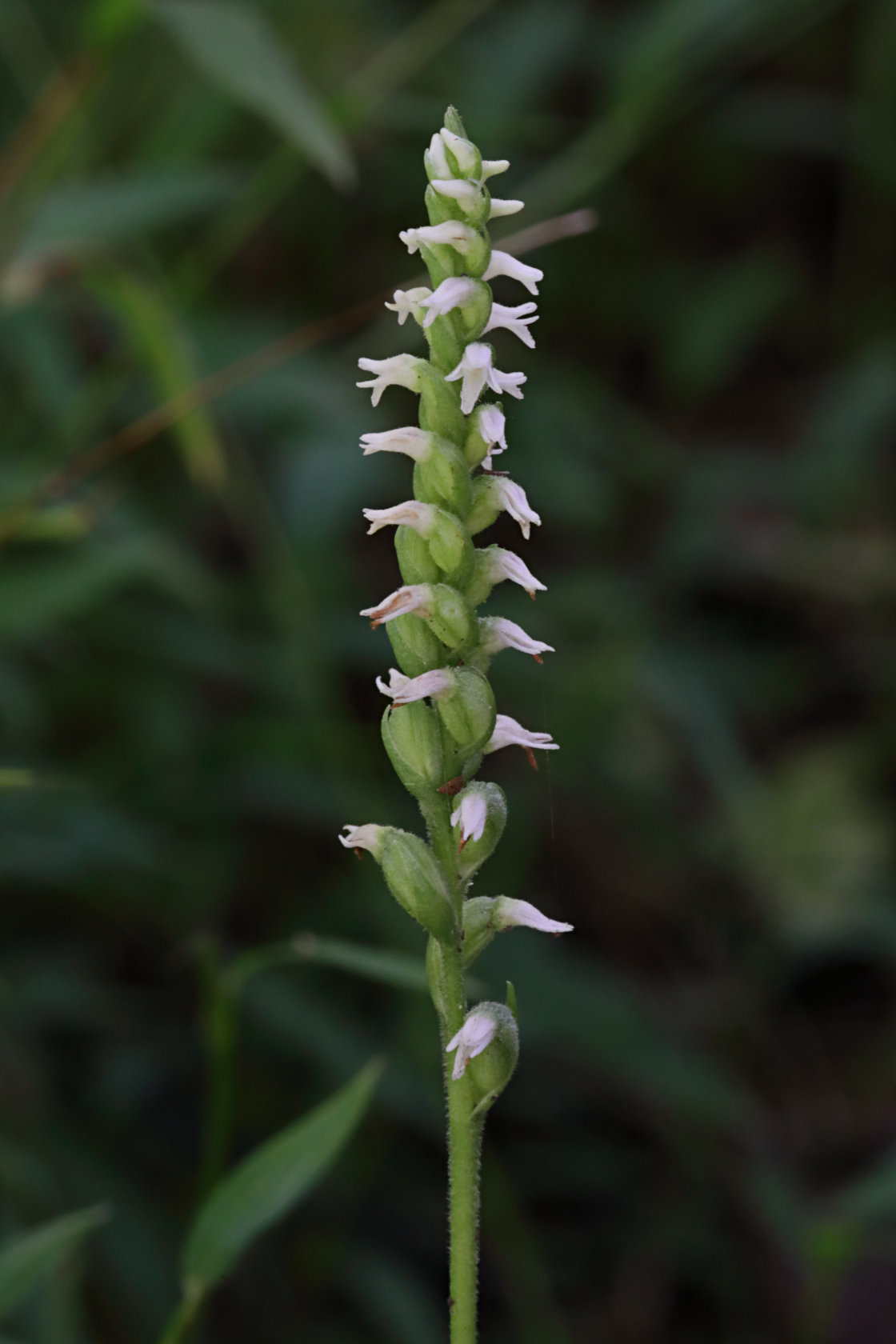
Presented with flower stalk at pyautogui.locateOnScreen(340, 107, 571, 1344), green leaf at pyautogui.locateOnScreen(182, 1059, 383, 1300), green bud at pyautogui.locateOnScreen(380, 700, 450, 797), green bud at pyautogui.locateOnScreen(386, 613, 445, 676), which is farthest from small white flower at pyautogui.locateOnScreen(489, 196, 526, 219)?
green leaf at pyautogui.locateOnScreen(182, 1059, 383, 1300)

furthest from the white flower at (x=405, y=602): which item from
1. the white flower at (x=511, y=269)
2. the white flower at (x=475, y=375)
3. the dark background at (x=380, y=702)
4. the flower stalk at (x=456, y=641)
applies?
the dark background at (x=380, y=702)

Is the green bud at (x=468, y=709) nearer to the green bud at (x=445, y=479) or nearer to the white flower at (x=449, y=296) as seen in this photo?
the green bud at (x=445, y=479)

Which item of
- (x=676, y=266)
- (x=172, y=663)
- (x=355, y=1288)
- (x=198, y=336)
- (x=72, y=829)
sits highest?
(x=676, y=266)

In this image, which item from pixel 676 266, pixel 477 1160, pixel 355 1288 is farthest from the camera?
pixel 676 266

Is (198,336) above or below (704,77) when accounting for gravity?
below

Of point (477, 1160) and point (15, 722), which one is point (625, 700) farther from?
point (477, 1160)

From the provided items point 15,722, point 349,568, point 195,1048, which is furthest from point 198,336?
point 195,1048
